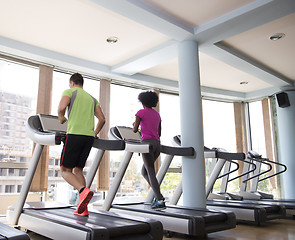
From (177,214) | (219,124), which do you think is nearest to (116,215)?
(177,214)

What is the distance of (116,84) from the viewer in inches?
248

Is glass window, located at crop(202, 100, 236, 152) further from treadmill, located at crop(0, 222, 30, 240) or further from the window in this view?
treadmill, located at crop(0, 222, 30, 240)

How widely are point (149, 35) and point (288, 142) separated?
4255mm

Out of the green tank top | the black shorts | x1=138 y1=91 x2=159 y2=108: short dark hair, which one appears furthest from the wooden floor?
x1=138 y1=91 x2=159 y2=108: short dark hair

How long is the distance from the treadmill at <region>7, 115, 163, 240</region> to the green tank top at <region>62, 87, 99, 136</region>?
0.18m

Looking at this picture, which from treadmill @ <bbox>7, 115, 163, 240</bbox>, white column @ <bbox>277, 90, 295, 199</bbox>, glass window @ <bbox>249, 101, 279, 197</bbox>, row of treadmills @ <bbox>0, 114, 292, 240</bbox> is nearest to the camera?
treadmill @ <bbox>7, 115, 163, 240</bbox>

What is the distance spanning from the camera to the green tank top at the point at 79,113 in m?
2.71

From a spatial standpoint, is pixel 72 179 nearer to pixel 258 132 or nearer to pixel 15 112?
pixel 15 112

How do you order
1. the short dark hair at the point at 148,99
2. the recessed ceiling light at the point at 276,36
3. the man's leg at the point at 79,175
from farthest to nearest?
1. the recessed ceiling light at the point at 276,36
2. the short dark hair at the point at 148,99
3. the man's leg at the point at 79,175

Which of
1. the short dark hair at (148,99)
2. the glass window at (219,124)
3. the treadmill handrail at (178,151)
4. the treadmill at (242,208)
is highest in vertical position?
the glass window at (219,124)

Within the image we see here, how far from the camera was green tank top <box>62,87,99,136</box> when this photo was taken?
2.71 meters

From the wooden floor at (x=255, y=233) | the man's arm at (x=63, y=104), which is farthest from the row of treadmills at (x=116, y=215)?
the man's arm at (x=63, y=104)

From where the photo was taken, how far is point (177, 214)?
121 inches

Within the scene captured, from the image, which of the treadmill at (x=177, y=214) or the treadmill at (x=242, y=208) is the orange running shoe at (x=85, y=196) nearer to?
the treadmill at (x=177, y=214)
